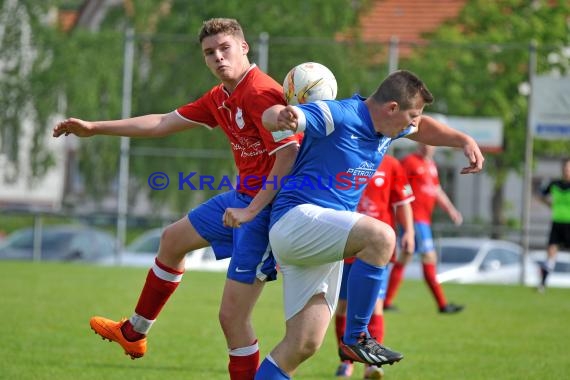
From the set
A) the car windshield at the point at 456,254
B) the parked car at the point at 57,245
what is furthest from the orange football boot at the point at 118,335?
the parked car at the point at 57,245

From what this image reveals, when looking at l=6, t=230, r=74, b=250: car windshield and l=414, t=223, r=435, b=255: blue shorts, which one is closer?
l=414, t=223, r=435, b=255: blue shorts

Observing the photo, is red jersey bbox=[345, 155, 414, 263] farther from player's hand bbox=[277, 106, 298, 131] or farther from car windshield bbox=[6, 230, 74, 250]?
car windshield bbox=[6, 230, 74, 250]

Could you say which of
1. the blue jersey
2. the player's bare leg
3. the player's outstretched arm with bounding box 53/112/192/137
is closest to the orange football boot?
the player's bare leg

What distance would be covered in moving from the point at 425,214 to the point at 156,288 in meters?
7.32

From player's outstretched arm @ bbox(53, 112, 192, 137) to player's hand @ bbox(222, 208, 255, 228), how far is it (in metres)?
1.21

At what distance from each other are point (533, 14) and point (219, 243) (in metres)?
24.2

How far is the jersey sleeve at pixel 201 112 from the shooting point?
6.75m

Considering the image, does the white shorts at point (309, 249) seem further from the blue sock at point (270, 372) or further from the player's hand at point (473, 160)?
the player's hand at point (473, 160)

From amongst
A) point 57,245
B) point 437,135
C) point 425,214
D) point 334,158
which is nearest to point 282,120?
point 334,158

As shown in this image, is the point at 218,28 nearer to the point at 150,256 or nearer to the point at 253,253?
the point at 253,253

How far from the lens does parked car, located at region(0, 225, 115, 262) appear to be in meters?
22.7

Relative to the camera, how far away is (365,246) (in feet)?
18.7

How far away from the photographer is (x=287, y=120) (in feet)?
17.5

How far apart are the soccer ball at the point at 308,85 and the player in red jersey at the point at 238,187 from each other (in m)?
0.07
